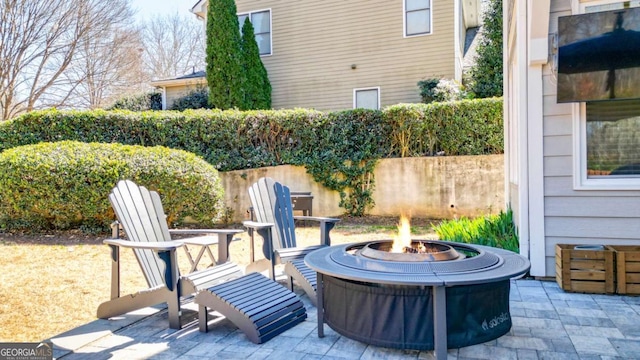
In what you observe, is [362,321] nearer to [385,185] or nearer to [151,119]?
[385,185]

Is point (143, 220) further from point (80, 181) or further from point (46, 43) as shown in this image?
point (46, 43)

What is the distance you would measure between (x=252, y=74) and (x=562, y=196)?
8.75m

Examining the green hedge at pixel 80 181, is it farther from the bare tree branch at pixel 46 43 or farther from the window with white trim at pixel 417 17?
the bare tree branch at pixel 46 43

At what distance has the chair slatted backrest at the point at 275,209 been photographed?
Result: 418 centimetres

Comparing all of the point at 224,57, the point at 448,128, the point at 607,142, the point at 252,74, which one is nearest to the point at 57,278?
the point at 607,142

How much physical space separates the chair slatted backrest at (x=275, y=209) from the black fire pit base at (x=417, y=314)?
181 cm

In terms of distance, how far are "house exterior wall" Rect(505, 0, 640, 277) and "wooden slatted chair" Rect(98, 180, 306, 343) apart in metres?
2.55

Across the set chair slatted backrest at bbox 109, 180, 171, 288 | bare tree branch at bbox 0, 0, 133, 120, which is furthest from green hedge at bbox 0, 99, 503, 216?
bare tree branch at bbox 0, 0, 133, 120

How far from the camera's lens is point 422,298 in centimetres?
230

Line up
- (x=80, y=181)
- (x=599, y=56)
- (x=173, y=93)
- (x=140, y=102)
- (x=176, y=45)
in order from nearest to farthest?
(x=599, y=56)
(x=80, y=181)
(x=173, y=93)
(x=140, y=102)
(x=176, y=45)

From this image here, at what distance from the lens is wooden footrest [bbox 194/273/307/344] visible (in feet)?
8.66

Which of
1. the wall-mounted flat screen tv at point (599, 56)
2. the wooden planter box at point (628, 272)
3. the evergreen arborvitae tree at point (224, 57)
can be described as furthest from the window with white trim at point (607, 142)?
the evergreen arborvitae tree at point (224, 57)

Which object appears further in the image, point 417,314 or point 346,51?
point 346,51

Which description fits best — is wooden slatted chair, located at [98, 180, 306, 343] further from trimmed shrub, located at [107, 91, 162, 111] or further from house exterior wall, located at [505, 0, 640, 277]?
trimmed shrub, located at [107, 91, 162, 111]
